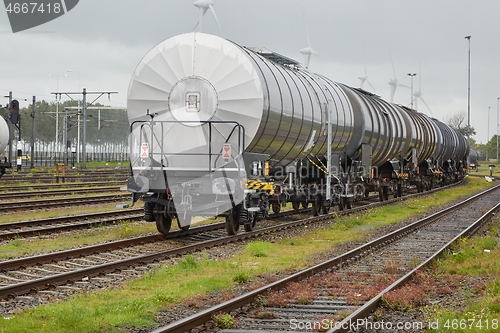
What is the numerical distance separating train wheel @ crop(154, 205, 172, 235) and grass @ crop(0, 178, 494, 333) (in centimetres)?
233

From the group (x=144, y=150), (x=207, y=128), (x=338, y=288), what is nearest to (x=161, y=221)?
(x=144, y=150)

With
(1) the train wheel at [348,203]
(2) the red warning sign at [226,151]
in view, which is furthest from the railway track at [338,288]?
(1) the train wheel at [348,203]

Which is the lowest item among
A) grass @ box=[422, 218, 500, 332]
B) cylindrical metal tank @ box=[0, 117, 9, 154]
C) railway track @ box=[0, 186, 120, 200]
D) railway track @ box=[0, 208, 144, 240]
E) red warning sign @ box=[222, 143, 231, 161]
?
grass @ box=[422, 218, 500, 332]

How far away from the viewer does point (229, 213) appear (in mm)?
15219

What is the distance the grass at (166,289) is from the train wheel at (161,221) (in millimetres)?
2330

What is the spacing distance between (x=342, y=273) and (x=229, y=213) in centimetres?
452

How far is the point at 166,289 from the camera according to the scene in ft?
31.4

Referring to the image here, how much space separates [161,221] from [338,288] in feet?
21.1

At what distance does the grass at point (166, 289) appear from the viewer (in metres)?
7.38

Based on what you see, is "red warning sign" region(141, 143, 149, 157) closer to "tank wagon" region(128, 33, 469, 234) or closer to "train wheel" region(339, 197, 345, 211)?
"tank wagon" region(128, 33, 469, 234)

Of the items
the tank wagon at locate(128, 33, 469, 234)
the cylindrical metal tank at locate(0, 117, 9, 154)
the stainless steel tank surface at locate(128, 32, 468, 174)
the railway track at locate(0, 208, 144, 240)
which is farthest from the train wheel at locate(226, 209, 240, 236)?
the cylindrical metal tank at locate(0, 117, 9, 154)

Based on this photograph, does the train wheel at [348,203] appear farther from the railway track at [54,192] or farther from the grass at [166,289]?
the railway track at [54,192]

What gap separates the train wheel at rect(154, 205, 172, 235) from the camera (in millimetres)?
15070

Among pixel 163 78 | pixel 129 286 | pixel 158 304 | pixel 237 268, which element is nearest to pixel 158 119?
pixel 163 78
